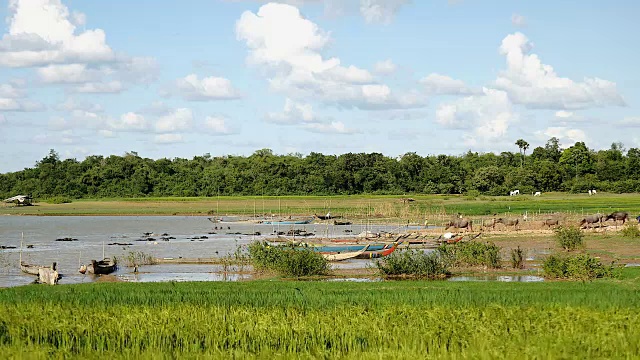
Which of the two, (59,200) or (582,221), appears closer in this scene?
(582,221)

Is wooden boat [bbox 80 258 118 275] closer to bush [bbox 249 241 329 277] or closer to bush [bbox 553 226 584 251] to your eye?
bush [bbox 249 241 329 277]

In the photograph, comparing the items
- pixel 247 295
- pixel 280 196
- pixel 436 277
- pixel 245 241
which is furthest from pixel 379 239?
pixel 280 196

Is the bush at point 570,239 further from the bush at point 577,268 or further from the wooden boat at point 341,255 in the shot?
the wooden boat at point 341,255

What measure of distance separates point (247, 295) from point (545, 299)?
7775 millimetres

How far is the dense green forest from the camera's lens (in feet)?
367

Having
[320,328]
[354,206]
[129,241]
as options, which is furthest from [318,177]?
[320,328]

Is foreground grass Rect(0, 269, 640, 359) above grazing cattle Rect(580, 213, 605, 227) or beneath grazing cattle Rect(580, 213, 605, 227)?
beneath

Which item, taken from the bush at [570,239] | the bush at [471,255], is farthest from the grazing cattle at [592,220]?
the bush at [471,255]

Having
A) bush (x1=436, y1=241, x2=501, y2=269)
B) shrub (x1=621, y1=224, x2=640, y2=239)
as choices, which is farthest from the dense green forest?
bush (x1=436, y1=241, x2=501, y2=269)

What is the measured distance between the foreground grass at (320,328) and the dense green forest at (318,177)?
3660 inches

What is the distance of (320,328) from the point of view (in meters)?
14.4

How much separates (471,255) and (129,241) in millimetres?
28702

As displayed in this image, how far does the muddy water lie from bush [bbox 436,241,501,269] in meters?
5.28

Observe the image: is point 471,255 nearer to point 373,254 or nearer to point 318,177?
point 373,254
